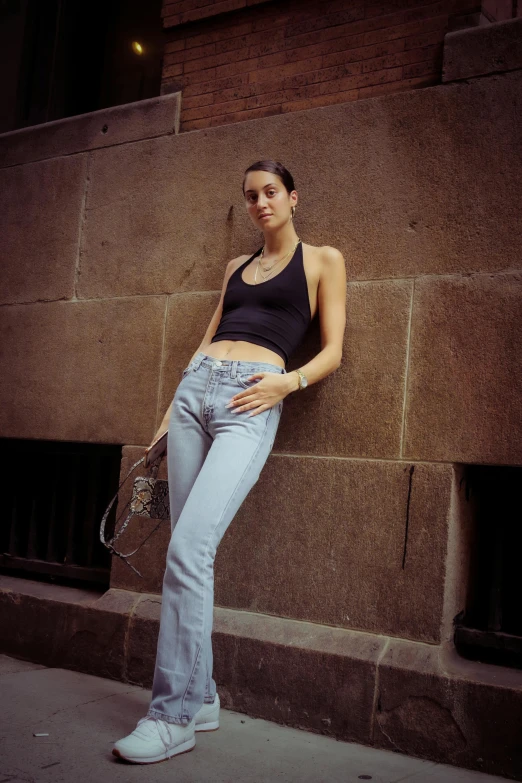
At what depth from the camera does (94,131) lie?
494 cm

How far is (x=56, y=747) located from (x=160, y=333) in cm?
224

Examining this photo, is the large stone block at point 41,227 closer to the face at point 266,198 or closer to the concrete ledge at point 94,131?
the concrete ledge at point 94,131

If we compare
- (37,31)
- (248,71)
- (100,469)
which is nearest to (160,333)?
(100,469)

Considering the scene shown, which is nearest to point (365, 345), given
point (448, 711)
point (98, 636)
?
point (448, 711)

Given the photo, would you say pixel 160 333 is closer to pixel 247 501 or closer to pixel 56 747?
pixel 247 501

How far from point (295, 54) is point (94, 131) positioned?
57.9 inches

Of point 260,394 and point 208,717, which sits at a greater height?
point 260,394

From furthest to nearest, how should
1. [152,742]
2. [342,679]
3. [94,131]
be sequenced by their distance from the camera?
[94,131]
[342,679]
[152,742]

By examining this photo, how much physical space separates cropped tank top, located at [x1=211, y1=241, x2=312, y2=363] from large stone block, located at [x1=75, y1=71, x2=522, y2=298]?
0.39m

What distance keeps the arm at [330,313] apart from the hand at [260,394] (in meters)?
0.21

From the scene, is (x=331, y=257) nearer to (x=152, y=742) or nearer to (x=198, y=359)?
(x=198, y=359)

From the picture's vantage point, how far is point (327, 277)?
11.6 ft

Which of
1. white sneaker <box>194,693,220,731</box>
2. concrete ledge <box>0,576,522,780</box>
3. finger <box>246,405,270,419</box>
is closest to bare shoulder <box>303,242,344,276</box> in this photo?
finger <box>246,405,270,419</box>

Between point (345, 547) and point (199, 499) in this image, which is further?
point (345, 547)
